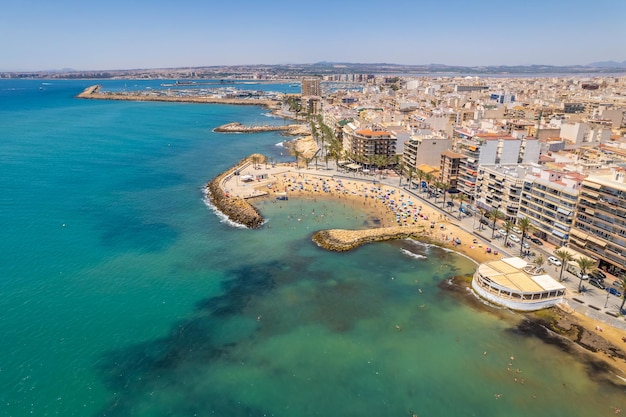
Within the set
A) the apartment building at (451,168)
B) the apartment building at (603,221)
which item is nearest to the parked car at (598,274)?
the apartment building at (603,221)

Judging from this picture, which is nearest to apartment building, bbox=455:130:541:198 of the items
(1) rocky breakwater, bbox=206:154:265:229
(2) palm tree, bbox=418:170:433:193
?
(2) palm tree, bbox=418:170:433:193

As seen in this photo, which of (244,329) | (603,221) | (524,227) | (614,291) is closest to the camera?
(244,329)

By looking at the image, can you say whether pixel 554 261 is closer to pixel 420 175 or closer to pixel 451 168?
pixel 451 168

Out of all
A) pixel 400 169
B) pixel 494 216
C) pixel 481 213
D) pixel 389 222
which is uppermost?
pixel 494 216

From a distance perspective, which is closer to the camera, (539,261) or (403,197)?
(539,261)

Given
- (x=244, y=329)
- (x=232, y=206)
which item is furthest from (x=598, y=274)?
(x=232, y=206)

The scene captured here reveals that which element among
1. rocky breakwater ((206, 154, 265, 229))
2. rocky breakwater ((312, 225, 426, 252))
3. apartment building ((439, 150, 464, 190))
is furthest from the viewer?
apartment building ((439, 150, 464, 190))

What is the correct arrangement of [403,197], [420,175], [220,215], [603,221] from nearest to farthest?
[603,221] < [220,215] < [403,197] < [420,175]

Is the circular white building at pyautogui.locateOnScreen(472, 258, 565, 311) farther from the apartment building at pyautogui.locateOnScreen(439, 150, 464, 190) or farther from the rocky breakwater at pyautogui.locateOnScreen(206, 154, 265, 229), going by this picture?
the rocky breakwater at pyautogui.locateOnScreen(206, 154, 265, 229)
